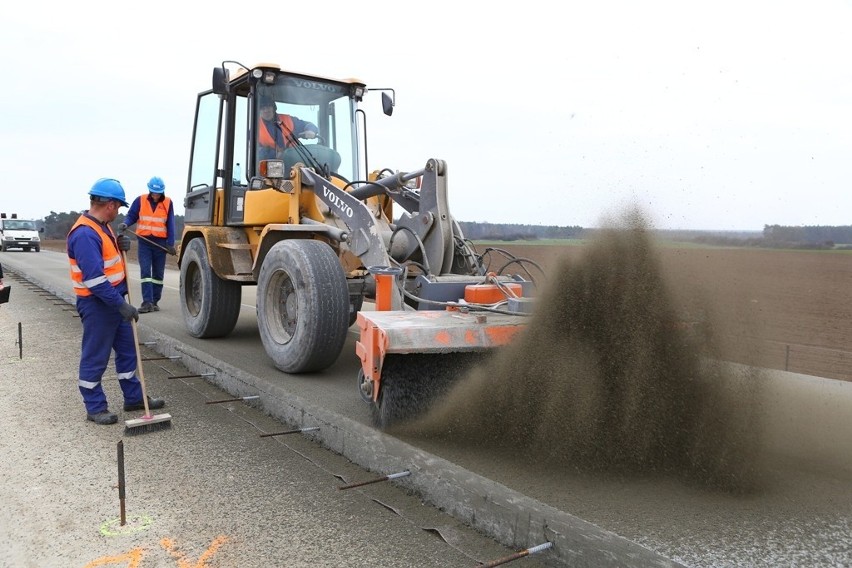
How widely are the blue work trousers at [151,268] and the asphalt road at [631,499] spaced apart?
16.4 feet

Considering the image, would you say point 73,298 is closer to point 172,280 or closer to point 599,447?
point 172,280

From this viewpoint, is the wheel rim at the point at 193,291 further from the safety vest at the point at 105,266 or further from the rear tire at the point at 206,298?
the safety vest at the point at 105,266

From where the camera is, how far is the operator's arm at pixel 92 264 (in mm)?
4621

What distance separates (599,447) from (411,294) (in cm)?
212

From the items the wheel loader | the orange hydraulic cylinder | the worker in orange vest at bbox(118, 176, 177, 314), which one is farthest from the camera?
the worker in orange vest at bbox(118, 176, 177, 314)

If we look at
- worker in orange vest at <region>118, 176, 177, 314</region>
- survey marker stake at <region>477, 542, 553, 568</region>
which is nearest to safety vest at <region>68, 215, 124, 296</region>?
survey marker stake at <region>477, 542, 553, 568</region>

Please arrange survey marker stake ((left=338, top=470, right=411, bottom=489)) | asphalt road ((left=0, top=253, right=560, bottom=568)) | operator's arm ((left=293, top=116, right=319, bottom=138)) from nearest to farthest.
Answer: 1. asphalt road ((left=0, top=253, right=560, bottom=568))
2. survey marker stake ((left=338, top=470, right=411, bottom=489))
3. operator's arm ((left=293, top=116, right=319, bottom=138))

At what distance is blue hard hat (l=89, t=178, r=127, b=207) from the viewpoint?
474 cm

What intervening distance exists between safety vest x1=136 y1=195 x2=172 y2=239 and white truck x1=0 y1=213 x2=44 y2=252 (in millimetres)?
29311

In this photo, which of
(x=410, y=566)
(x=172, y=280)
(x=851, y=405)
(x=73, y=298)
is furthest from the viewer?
(x=172, y=280)

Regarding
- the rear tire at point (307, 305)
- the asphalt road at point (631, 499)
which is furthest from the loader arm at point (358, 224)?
the asphalt road at point (631, 499)

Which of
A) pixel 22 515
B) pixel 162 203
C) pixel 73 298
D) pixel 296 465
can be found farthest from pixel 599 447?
pixel 73 298

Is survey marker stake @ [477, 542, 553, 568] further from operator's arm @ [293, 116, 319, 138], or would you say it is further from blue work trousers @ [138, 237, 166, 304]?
blue work trousers @ [138, 237, 166, 304]

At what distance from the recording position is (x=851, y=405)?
185 inches
